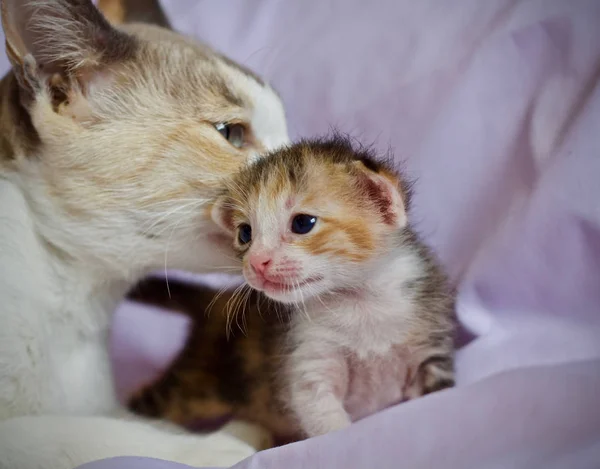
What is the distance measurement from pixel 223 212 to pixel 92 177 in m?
0.18

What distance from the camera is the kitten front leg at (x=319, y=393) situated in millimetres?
771

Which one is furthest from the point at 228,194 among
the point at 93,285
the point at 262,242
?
the point at 93,285

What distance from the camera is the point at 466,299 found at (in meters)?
0.97

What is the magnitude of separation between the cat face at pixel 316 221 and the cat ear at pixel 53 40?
0.95 ft

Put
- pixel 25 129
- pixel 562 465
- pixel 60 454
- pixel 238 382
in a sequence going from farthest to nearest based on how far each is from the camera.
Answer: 1. pixel 238 382
2. pixel 25 129
3. pixel 60 454
4. pixel 562 465

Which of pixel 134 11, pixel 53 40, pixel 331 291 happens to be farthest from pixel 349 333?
pixel 134 11

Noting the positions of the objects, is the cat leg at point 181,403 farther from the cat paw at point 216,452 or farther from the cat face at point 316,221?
the cat face at point 316,221

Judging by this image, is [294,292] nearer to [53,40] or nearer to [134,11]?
[53,40]

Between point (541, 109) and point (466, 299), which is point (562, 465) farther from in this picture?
point (541, 109)

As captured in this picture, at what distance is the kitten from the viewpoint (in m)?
0.72

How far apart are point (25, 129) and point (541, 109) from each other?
73 centimetres

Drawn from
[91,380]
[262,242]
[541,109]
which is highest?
[541,109]

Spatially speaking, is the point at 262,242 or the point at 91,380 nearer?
the point at 262,242

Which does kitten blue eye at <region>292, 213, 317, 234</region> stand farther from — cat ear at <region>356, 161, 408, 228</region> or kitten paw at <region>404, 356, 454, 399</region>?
kitten paw at <region>404, 356, 454, 399</region>
